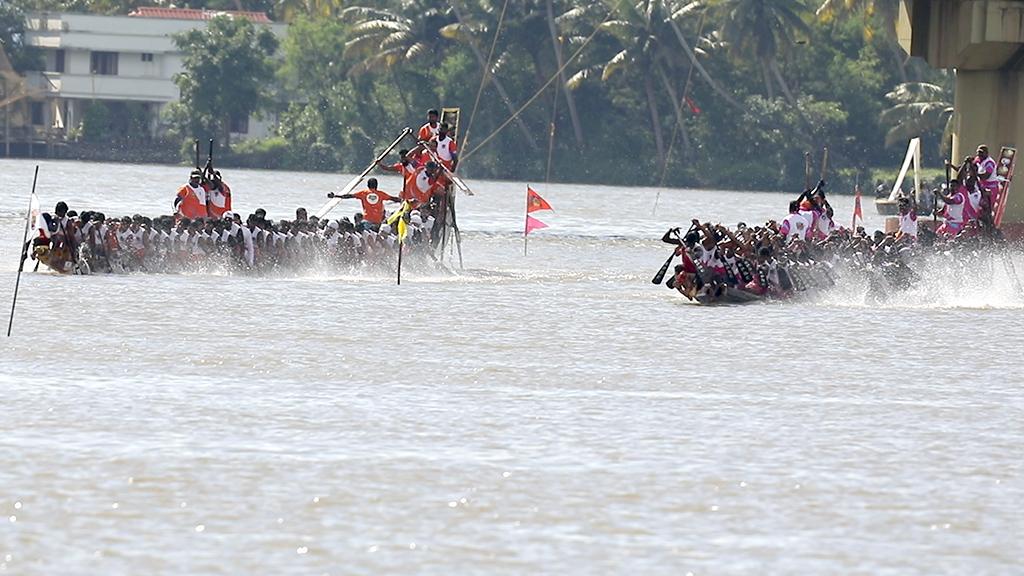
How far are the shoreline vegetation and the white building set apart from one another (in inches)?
193

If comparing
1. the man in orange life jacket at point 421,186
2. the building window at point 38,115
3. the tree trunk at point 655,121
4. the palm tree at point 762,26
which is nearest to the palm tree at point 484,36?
the tree trunk at point 655,121

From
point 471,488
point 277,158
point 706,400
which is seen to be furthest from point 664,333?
point 277,158

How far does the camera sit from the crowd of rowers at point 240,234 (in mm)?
37312

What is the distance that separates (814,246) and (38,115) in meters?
91.5

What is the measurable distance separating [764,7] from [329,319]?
6683cm

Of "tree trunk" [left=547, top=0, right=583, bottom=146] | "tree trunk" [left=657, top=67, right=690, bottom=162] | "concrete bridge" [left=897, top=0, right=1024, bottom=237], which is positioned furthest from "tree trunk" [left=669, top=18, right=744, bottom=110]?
"concrete bridge" [left=897, top=0, right=1024, bottom=237]

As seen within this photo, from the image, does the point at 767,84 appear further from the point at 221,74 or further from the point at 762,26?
the point at 221,74

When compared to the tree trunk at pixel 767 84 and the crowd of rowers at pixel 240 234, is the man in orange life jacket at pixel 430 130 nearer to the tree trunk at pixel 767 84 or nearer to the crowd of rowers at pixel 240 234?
the crowd of rowers at pixel 240 234

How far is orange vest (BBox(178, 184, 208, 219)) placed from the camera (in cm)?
3959

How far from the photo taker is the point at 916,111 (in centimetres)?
9450

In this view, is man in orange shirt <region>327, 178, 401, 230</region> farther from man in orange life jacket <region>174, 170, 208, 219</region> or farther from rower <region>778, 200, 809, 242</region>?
rower <region>778, 200, 809, 242</region>

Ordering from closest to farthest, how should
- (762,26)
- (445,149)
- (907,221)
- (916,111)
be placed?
1. (907,221)
2. (445,149)
3. (916,111)
4. (762,26)

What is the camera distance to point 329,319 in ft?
101

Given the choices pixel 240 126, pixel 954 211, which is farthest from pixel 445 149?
pixel 240 126
